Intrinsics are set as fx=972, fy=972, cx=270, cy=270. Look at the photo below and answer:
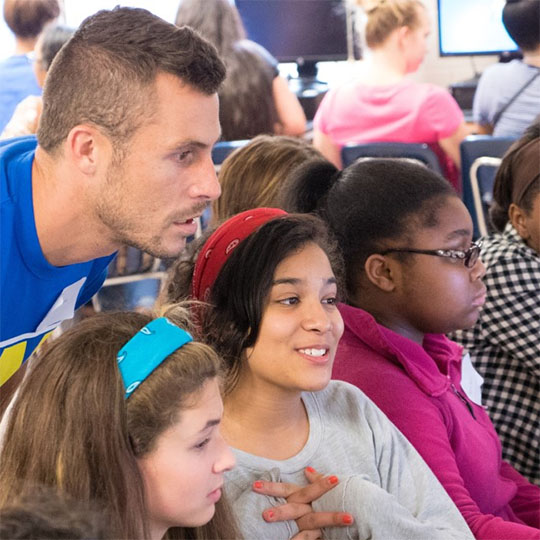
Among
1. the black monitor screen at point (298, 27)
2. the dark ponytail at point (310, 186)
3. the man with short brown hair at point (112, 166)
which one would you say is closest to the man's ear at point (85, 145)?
the man with short brown hair at point (112, 166)

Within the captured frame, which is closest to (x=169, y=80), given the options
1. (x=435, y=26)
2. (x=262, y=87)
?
(x=262, y=87)

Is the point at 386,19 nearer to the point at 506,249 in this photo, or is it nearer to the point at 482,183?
the point at 482,183

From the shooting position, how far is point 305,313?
59.6 inches

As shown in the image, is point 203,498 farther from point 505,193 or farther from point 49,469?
point 505,193

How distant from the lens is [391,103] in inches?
159

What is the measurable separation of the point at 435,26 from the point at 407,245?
4639 mm

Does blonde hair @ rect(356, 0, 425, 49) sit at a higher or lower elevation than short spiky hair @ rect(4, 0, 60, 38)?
lower

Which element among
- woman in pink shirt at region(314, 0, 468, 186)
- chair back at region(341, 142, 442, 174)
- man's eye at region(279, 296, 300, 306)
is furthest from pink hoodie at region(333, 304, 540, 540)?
woman in pink shirt at region(314, 0, 468, 186)

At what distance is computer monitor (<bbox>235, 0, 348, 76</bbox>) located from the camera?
228 inches

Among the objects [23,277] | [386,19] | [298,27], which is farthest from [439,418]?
A: [298,27]

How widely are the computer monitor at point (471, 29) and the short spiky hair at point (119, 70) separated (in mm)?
4428

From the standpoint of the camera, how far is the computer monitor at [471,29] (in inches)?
226

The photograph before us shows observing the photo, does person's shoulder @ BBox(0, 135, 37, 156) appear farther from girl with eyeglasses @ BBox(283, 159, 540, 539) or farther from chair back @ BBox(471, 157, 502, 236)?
chair back @ BBox(471, 157, 502, 236)

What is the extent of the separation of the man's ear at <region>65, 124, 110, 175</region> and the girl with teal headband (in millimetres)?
407
